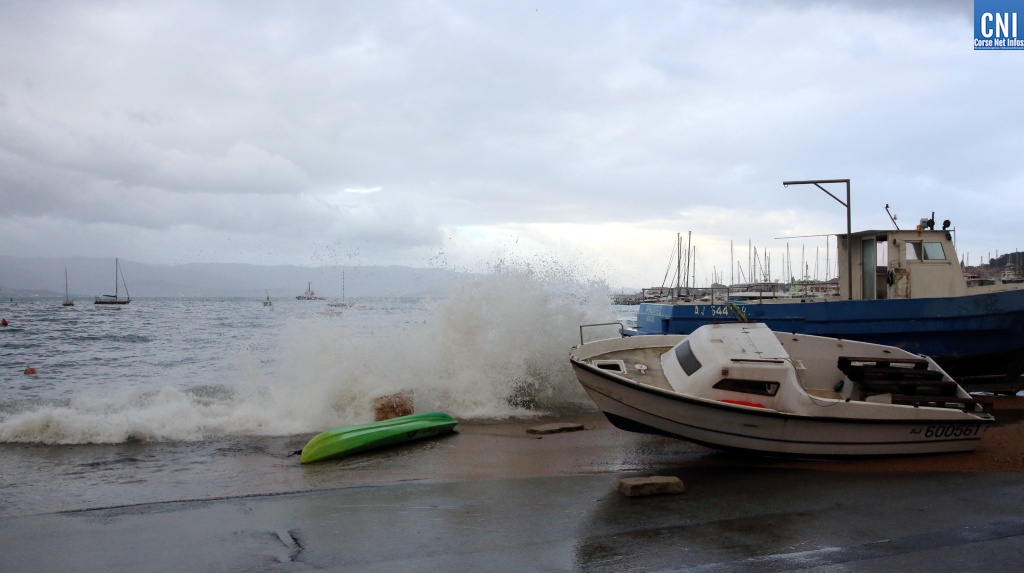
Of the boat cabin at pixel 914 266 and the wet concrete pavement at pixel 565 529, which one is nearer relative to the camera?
the wet concrete pavement at pixel 565 529

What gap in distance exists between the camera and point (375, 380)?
1321 cm

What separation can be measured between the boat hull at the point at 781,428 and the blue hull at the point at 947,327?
5211 millimetres

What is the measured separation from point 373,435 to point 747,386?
4.98m

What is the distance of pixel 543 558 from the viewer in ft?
16.6

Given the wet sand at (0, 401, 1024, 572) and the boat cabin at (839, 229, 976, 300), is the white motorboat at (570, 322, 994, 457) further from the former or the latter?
the boat cabin at (839, 229, 976, 300)

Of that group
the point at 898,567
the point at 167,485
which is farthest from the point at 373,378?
the point at 898,567

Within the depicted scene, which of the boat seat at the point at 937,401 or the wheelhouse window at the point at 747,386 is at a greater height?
the wheelhouse window at the point at 747,386

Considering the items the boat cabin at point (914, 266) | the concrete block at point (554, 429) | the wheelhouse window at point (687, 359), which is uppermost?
the boat cabin at point (914, 266)

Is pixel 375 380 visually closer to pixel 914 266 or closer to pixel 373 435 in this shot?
pixel 373 435

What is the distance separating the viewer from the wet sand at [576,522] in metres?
5.02

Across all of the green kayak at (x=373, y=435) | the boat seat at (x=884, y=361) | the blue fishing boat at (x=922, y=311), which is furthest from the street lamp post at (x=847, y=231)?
the green kayak at (x=373, y=435)

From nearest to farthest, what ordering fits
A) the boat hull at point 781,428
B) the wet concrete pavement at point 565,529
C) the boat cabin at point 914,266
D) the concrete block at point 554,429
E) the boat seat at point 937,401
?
the wet concrete pavement at point 565,529, the boat hull at point 781,428, the boat seat at point 937,401, the concrete block at point 554,429, the boat cabin at point 914,266

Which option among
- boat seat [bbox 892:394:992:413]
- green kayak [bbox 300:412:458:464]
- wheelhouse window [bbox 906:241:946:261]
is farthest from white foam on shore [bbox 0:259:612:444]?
wheelhouse window [bbox 906:241:946:261]

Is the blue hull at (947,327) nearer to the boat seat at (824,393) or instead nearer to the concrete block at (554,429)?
the boat seat at (824,393)
